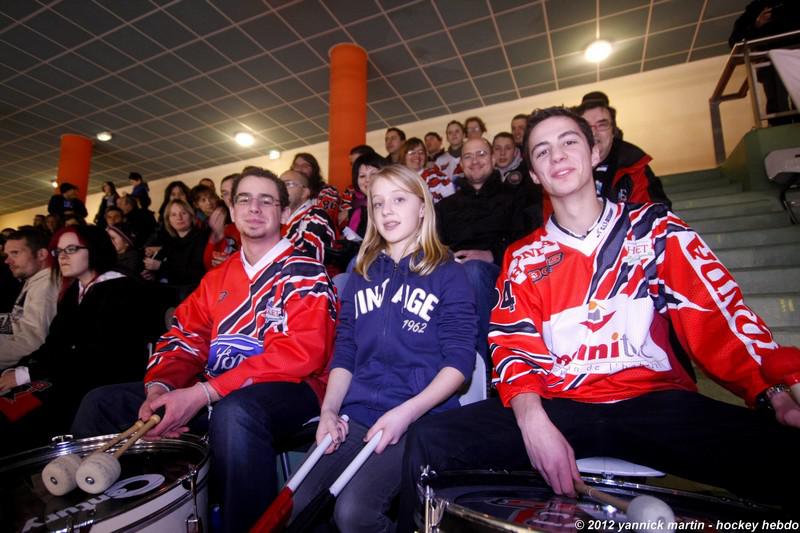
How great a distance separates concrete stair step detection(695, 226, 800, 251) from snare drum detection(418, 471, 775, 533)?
276 centimetres

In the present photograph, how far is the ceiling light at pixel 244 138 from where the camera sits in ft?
24.9

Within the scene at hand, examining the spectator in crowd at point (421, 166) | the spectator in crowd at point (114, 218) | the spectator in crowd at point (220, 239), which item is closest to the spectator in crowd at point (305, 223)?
the spectator in crowd at point (220, 239)

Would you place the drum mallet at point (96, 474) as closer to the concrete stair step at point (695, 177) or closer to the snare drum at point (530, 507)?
the snare drum at point (530, 507)

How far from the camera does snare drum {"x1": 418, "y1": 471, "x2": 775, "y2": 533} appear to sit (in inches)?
22.9

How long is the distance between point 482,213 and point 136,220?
5.27m

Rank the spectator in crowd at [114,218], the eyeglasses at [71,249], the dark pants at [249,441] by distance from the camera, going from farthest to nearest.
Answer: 1. the spectator in crowd at [114,218]
2. the eyeglasses at [71,249]
3. the dark pants at [249,441]

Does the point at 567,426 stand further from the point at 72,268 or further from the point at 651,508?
the point at 72,268

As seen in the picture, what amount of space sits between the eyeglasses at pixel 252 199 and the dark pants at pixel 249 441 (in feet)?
2.78

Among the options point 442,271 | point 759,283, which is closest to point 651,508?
point 442,271

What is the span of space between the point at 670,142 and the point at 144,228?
8.20 meters

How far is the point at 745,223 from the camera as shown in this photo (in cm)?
312

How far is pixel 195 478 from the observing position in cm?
89

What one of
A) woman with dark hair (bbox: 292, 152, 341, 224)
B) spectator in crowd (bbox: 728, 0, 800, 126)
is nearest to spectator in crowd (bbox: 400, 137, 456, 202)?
woman with dark hair (bbox: 292, 152, 341, 224)

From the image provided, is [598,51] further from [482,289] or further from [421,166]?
[482,289]
